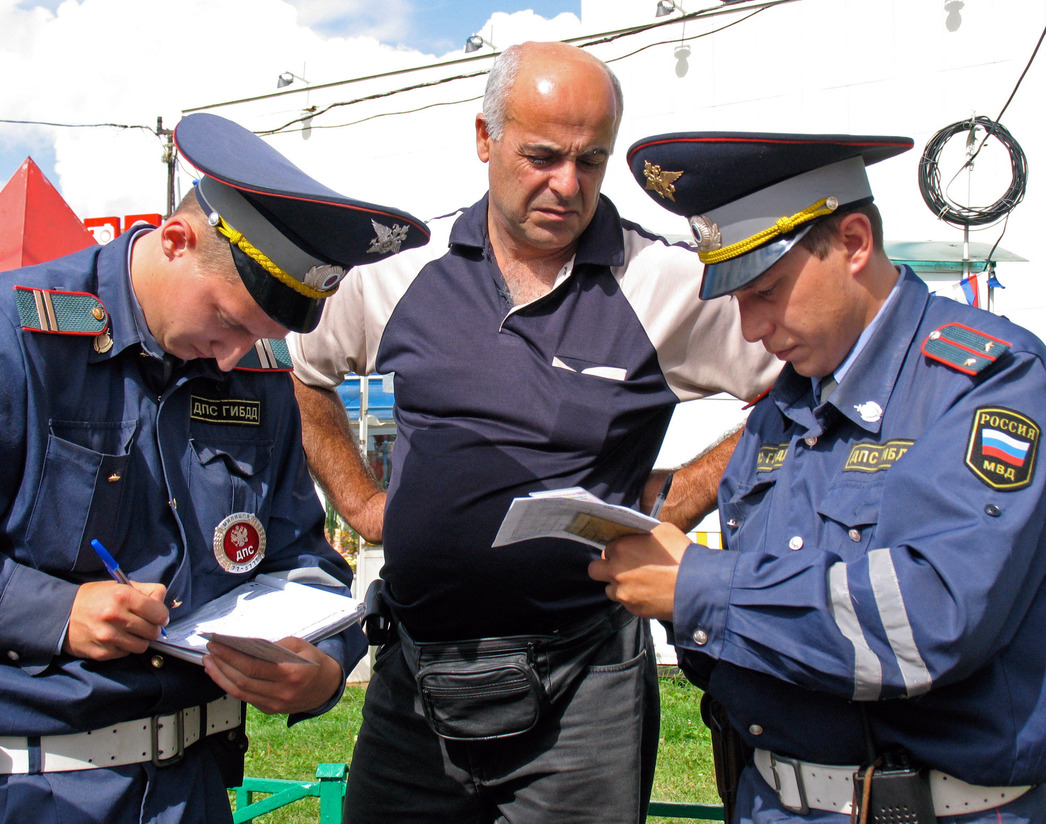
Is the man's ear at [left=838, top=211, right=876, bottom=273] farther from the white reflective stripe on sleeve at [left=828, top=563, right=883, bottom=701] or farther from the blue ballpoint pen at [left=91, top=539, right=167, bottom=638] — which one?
the blue ballpoint pen at [left=91, top=539, right=167, bottom=638]

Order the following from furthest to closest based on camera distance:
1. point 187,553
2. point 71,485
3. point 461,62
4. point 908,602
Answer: point 461,62 < point 187,553 < point 71,485 < point 908,602

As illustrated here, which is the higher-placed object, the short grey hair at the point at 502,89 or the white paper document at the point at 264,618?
the short grey hair at the point at 502,89

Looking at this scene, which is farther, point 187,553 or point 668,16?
point 668,16

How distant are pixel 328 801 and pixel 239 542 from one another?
73.7 inches

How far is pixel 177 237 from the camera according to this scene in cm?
189

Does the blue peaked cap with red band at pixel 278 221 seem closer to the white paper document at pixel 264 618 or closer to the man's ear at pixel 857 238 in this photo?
the white paper document at pixel 264 618

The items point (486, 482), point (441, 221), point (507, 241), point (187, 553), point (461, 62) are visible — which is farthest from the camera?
point (461, 62)

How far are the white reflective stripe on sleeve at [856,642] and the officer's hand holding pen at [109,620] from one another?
3.84ft

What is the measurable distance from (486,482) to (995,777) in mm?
1176

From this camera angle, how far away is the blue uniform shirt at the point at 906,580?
1.46 metres

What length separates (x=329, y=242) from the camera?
1974mm

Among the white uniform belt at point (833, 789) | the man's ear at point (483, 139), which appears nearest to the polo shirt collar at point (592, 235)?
the man's ear at point (483, 139)

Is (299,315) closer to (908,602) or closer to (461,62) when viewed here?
(908,602)

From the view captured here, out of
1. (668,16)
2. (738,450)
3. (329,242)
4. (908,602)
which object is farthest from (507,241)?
(668,16)
